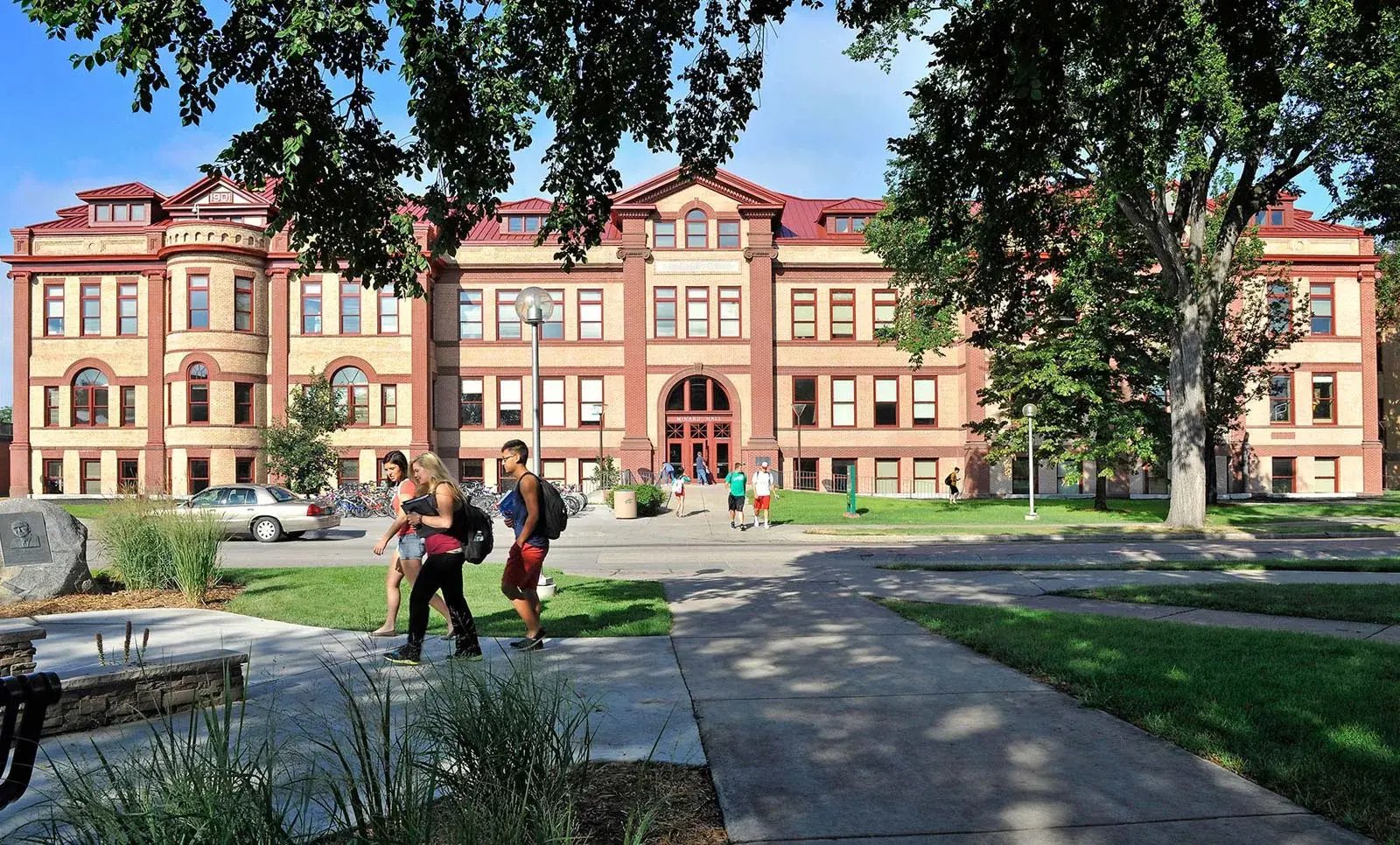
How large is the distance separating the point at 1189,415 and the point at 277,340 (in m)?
37.1

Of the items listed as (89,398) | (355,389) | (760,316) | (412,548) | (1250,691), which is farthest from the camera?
(760,316)

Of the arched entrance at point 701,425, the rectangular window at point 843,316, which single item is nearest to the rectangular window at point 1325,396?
the rectangular window at point 843,316

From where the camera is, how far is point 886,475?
44438 millimetres

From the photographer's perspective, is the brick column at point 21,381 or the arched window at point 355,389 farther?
the arched window at point 355,389

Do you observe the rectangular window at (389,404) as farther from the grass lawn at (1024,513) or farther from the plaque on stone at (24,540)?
the plaque on stone at (24,540)

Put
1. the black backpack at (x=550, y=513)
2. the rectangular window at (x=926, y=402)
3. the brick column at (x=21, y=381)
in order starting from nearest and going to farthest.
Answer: the black backpack at (x=550, y=513) < the brick column at (x=21, y=381) < the rectangular window at (x=926, y=402)

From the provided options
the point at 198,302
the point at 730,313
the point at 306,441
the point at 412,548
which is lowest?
the point at 412,548

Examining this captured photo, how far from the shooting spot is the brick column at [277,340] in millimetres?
41344

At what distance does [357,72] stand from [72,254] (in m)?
43.9

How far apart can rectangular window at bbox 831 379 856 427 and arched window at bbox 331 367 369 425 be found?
73.2 ft

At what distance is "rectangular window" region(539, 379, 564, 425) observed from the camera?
43.5 m

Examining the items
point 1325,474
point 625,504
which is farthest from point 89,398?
point 1325,474

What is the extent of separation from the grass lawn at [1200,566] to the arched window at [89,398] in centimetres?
4121

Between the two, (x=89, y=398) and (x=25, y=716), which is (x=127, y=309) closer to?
(x=89, y=398)
